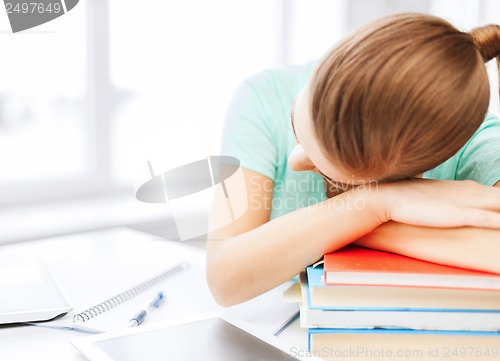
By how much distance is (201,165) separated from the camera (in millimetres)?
1433

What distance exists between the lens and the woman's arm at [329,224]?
713mm

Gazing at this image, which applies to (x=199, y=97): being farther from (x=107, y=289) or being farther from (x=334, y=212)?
(x=334, y=212)

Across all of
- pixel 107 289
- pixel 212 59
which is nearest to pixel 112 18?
pixel 212 59

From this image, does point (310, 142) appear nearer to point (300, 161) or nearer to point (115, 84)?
point (300, 161)

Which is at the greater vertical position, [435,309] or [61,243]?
[435,309]

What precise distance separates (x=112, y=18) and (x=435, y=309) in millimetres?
1188

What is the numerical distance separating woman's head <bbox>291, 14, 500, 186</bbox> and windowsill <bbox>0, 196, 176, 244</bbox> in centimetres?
97

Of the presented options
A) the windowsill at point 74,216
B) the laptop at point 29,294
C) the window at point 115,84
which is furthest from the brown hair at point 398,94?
the windowsill at point 74,216

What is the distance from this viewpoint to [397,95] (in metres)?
0.62

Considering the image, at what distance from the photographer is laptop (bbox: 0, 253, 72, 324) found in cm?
82

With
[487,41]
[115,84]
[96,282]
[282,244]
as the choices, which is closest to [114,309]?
[96,282]

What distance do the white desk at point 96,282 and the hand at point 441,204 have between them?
203 millimetres

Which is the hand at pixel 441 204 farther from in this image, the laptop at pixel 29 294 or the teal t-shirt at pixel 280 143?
the laptop at pixel 29 294

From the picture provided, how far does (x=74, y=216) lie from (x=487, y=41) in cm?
110
